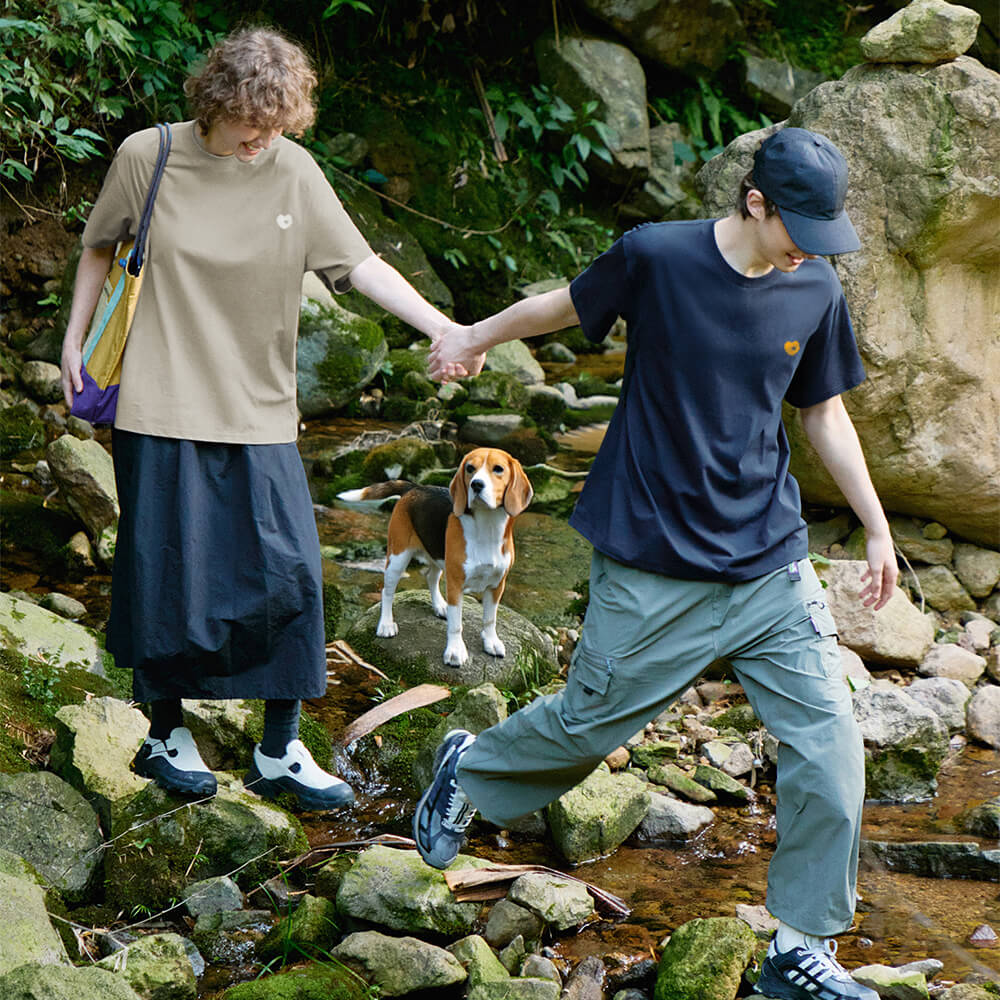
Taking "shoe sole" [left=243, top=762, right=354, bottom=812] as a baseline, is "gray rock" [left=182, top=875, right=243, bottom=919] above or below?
below

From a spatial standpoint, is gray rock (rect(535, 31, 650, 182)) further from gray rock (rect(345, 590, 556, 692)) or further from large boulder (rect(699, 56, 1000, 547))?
gray rock (rect(345, 590, 556, 692))

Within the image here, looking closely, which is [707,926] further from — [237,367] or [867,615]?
[867,615]

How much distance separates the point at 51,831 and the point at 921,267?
4.92 meters

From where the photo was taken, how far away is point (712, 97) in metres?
14.4

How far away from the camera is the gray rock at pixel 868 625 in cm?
576

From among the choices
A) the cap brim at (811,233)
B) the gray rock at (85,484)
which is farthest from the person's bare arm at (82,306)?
the gray rock at (85,484)

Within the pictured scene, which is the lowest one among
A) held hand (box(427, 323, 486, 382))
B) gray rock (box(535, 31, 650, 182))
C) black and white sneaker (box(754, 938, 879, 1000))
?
black and white sneaker (box(754, 938, 879, 1000))

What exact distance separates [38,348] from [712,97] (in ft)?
27.1

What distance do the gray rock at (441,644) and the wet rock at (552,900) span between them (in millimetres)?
1683

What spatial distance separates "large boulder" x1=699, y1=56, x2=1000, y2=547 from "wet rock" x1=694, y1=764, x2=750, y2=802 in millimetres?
2414

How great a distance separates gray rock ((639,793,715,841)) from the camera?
443 cm

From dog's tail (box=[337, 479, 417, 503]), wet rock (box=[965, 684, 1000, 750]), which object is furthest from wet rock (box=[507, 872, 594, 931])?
dog's tail (box=[337, 479, 417, 503])

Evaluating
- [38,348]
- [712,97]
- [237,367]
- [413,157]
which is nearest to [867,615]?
[237,367]

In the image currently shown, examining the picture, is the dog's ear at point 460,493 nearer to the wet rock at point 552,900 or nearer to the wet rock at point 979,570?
the wet rock at point 552,900
